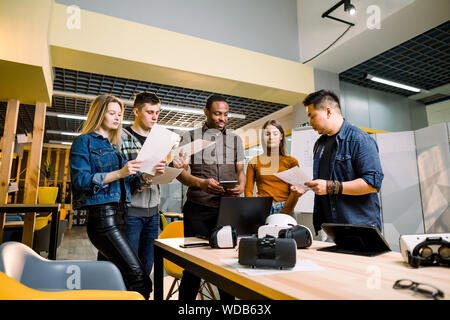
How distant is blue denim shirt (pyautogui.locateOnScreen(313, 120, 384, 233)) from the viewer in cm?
160

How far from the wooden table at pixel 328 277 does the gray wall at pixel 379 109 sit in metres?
4.98

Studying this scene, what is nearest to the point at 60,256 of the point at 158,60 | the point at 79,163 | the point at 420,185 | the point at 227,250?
the point at 158,60

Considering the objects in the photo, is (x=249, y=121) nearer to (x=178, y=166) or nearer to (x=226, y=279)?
(x=178, y=166)

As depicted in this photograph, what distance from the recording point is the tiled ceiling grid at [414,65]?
4.79m

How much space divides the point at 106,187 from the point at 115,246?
1.04ft

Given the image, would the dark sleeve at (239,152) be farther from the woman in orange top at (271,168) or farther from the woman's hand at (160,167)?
the woman's hand at (160,167)

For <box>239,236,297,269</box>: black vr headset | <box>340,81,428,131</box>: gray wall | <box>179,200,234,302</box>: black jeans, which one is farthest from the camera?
<box>340,81,428,131</box>: gray wall

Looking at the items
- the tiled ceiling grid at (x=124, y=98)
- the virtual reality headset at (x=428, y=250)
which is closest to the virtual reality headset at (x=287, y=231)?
the virtual reality headset at (x=428, y=250)

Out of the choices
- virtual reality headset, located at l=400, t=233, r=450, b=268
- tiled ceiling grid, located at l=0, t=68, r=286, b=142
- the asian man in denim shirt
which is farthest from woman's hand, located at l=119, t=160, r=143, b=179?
tiled ceiling grid, located at l=0, t=68, r=286, b=142

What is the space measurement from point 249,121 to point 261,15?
3632mm

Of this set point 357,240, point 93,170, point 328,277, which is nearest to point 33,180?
point 93,170

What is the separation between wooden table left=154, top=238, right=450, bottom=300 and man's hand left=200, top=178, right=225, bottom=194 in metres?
0.63

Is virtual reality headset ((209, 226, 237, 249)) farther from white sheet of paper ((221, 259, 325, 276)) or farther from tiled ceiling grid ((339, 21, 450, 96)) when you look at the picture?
tiled ceiling grid ((339, 21, 450, 96))

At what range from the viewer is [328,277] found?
2.78 ft
